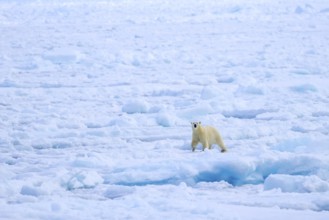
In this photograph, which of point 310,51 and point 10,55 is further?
point 10,55

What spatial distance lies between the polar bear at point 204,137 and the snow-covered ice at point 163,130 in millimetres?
132

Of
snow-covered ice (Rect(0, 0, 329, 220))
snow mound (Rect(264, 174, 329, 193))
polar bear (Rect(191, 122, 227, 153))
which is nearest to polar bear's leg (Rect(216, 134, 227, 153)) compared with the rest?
polar bear (Rect(191, 122, 227, 153))

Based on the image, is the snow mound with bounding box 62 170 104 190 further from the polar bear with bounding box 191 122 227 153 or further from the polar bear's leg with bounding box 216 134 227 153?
the polar bear's leg with bounding box 216 134 227 153

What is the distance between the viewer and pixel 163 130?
6.57 m


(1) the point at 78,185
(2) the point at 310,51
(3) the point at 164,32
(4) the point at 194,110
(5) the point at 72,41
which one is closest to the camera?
(1) the point at 78,185

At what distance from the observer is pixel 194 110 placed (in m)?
7.30

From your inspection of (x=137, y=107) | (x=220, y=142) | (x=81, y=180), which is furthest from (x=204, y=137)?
(x=137, y=107)

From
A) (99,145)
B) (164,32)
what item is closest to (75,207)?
(99,145)

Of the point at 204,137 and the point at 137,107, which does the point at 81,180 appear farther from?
the point at 137,107

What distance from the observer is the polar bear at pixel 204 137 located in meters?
5.58

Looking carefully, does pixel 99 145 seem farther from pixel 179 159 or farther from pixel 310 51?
pixel 310 51

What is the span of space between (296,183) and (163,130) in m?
2.46

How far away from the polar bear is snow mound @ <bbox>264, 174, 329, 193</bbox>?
1225 millimetres

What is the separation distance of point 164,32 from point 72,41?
3.48 metres
